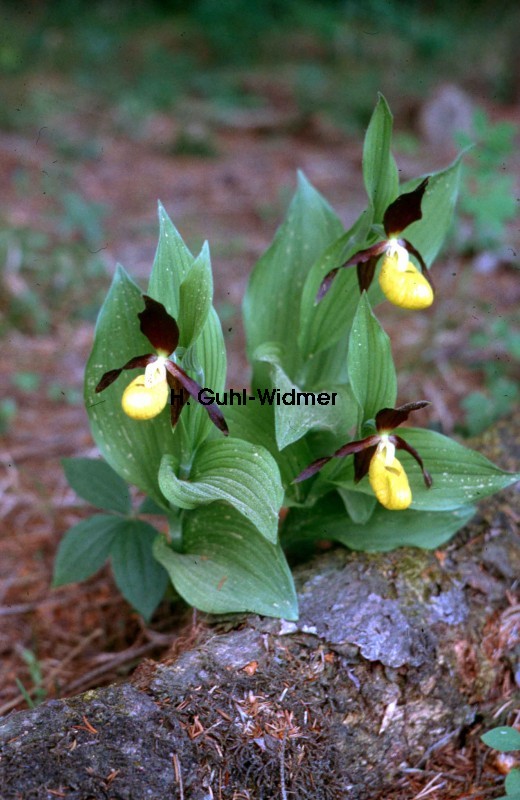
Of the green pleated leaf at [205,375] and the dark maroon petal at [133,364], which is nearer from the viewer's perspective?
the dark maroon petal at [133,364]

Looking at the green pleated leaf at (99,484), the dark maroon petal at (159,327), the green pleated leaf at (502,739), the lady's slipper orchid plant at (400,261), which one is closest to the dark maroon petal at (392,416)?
the lady's slipper orchid plant at (400,261)

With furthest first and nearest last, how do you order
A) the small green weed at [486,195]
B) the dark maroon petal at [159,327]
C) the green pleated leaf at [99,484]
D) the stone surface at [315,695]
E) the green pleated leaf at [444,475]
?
the small green weed at [486,195] < the green pleated leaf at [99,484] < the green pleated leaf at [444,475] < the dark maroon petal at [159,327] < the stone surface at [315,695]

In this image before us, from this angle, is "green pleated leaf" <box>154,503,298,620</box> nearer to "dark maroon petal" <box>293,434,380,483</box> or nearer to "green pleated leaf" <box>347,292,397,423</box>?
"dark maroon petal" <box>293,434,380,483</box>

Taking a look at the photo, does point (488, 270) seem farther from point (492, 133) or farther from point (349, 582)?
point (349, 582)

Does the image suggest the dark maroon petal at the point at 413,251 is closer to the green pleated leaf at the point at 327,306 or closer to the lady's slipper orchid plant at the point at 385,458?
the green pleated leaf at the point at 327,306

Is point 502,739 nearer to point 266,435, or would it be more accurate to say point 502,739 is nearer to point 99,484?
point 266,435
